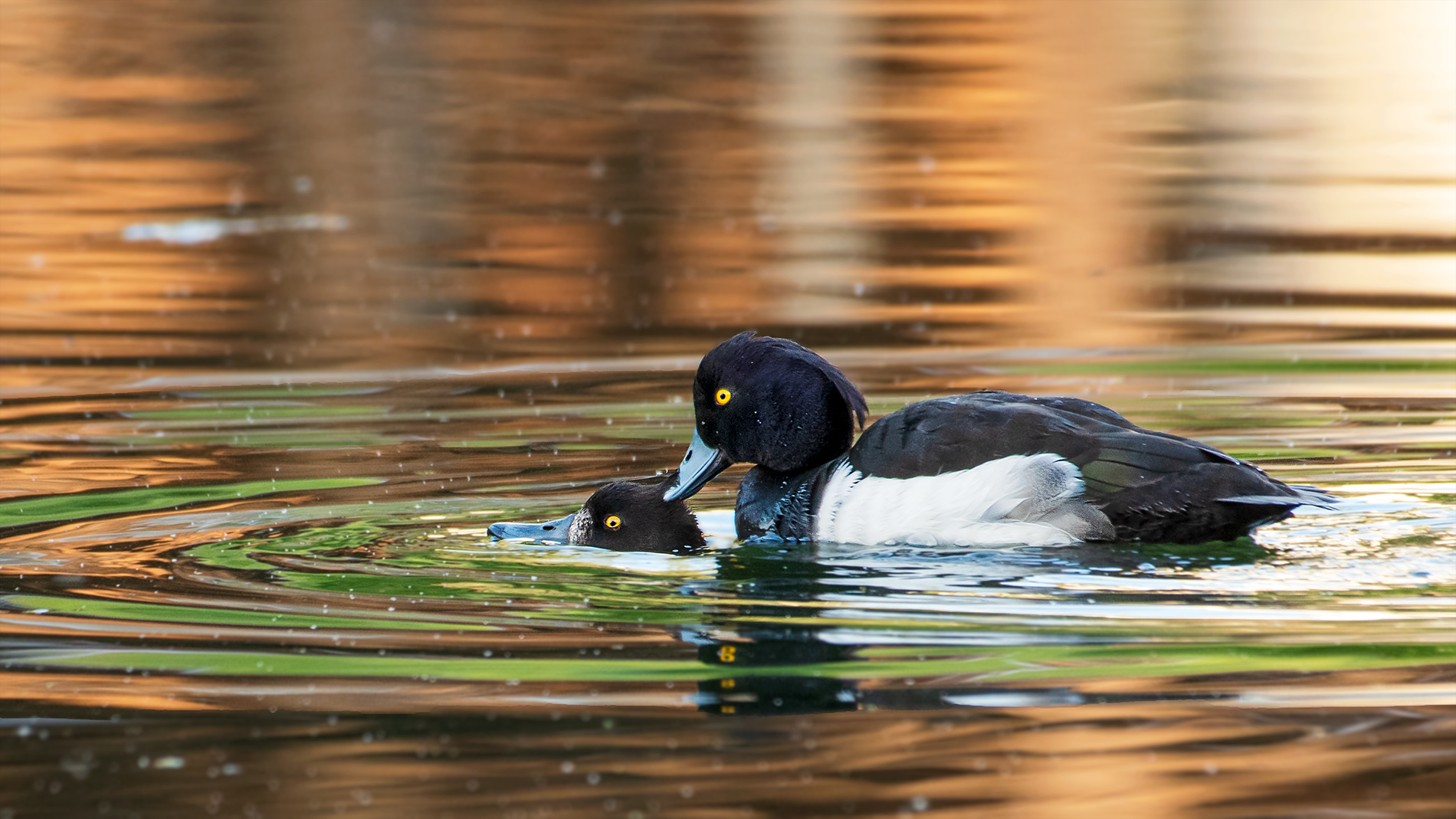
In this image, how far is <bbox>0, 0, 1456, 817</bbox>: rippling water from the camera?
15.4 feet

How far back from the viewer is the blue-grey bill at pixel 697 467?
287 inches

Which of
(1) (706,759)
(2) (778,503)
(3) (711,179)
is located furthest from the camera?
(3) (711,179)

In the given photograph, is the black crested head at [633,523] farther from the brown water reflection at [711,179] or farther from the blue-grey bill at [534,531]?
the brown water reflection at [711,179]

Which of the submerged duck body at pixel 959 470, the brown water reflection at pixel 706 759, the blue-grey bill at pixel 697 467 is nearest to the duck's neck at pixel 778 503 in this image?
the submerged duck body at pixel 959 470

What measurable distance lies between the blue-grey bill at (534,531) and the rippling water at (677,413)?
4.3 inches

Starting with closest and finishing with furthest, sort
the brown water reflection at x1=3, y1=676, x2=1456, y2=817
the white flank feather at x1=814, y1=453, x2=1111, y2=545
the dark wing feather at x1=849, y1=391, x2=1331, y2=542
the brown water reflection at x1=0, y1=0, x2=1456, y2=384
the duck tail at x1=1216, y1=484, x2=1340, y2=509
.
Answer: the brown water reflection at x1=3, y1=676, x2=1456, y2=817
the duck tail at x1=1216, y1=484, x2=1340, y2=509
the dark wing feather at x1=849, y1=391, x2=1331, y2=542
the white flank feather at x1=814, y1=453, x2=1111, y2=545
the brown water reflection at x1=0, y1=0, x2=1456, y2=384

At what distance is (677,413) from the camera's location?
30.4ft

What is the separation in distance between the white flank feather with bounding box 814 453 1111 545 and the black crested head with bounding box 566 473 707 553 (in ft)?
2.11

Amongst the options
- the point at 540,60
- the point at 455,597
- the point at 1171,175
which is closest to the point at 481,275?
the point at 1171,175

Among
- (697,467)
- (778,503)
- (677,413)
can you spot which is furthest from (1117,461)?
(677,413)

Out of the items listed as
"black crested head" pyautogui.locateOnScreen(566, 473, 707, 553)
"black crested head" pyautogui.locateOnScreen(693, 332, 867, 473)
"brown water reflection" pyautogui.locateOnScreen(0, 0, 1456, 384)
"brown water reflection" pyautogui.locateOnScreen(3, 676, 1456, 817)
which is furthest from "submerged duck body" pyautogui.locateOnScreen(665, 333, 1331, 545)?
"brown water reflection" pyautogui.locateOnScreen(0, 0, 1456, 384)

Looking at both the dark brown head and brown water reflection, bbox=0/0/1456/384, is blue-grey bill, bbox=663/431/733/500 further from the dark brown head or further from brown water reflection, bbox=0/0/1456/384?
brown water reflection, bbox=0/0/1456/384

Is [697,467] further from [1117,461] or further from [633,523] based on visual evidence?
[1117,461]

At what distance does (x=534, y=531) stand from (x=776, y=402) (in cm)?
93
